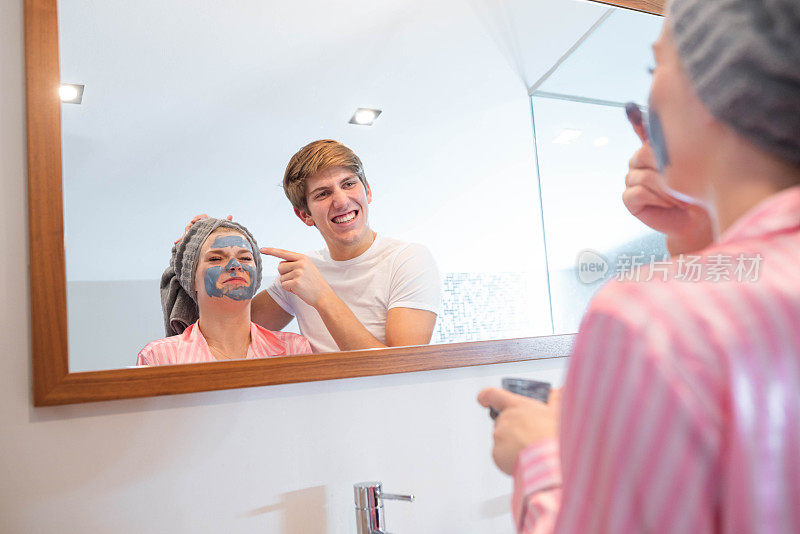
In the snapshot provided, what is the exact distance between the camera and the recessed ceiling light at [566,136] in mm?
1111

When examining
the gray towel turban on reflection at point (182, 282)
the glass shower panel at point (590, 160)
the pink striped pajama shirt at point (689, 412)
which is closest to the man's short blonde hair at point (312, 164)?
the gray towel turban on reflection at point (182, 282)

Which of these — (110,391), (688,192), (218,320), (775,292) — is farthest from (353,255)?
(775,292)

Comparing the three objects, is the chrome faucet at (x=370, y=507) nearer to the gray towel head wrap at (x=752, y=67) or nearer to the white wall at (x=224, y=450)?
the white wall at (x=224, y=450)

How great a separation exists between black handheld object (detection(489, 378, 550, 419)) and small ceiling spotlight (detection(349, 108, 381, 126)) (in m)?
0.57

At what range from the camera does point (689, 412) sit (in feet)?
0.93

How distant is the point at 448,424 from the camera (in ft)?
3.08

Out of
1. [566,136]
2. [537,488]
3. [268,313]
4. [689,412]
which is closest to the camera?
[689,412]

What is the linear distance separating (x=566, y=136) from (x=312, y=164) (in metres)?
0.48

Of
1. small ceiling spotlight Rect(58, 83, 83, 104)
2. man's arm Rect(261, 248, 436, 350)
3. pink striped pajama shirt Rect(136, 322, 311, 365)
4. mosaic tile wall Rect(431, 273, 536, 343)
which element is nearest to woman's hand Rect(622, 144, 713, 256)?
mosaic tile wall Rect(431, 273, 536, 343)

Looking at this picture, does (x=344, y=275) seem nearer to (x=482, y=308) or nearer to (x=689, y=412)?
(x=482, y=308)

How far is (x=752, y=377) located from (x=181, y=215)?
71 cm

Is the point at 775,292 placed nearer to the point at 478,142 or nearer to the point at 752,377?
the point at 752,377

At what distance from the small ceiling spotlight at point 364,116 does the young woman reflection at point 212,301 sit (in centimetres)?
24

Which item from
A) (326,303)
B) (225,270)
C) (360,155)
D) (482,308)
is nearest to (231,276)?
(225,270)
